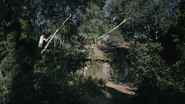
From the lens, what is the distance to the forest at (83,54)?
5.90 metres

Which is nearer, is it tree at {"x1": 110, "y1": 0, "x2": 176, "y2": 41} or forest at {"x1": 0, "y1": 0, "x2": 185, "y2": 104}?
forest at {"x1": 0, "y1": 0, "x2": 185, "y2": 104}

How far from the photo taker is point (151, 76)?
21.0 feet

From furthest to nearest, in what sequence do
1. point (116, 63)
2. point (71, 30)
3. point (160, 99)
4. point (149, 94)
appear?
1. point (116, 63)
2. point (71, 30)
3. point (149, 94)
4. point (160, 99)

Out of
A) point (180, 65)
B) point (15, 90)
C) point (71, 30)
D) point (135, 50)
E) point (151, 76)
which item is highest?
point (71, 30)

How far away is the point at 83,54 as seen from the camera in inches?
591

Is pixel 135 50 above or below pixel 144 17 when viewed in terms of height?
below

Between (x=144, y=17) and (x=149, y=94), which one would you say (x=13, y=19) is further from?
(x=144, y=17)

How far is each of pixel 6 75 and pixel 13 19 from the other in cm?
872

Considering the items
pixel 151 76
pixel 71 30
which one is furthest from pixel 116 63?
A: pixel 151 76

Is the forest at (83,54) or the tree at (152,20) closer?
the forest at (83,54)

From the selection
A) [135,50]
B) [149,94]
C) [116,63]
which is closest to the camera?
[149,94]

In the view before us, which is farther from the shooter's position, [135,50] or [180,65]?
[135,50]

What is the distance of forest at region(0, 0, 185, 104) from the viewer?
5.90 metres

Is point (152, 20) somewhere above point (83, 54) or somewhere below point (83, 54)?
above
